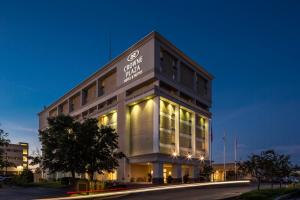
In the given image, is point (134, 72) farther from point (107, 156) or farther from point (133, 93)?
point (107, 156)

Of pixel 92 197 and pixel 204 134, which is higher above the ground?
pixel 204 134

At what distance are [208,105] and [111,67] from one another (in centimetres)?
2558

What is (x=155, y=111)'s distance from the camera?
64.7 meters

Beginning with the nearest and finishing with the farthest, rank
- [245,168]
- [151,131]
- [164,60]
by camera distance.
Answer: [245,168], [151,131], [164,60]

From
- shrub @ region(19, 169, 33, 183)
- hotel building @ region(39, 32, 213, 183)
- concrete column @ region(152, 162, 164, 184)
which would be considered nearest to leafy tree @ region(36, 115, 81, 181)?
hotel building @ region(39, 32, 213, 183)

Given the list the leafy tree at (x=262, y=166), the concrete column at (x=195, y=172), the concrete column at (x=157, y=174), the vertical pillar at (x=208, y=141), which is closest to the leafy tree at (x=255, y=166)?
the leafy tree at (x=262, y=166)

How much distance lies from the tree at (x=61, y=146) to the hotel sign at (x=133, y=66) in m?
17.5

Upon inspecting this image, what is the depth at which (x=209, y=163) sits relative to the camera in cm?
8194

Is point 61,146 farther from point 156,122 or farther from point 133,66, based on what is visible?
point 133,66

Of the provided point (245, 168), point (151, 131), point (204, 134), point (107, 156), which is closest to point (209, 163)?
point (204, 134)

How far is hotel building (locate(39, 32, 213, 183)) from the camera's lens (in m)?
65.7

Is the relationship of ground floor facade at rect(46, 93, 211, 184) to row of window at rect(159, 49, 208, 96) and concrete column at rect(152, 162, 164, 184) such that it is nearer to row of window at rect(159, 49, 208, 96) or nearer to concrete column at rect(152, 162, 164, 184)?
concrete column at rect(152, 162, 164, 184)

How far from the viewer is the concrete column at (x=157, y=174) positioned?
6227cm

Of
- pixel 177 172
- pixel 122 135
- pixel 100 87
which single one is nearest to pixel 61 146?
pixel 122 135
